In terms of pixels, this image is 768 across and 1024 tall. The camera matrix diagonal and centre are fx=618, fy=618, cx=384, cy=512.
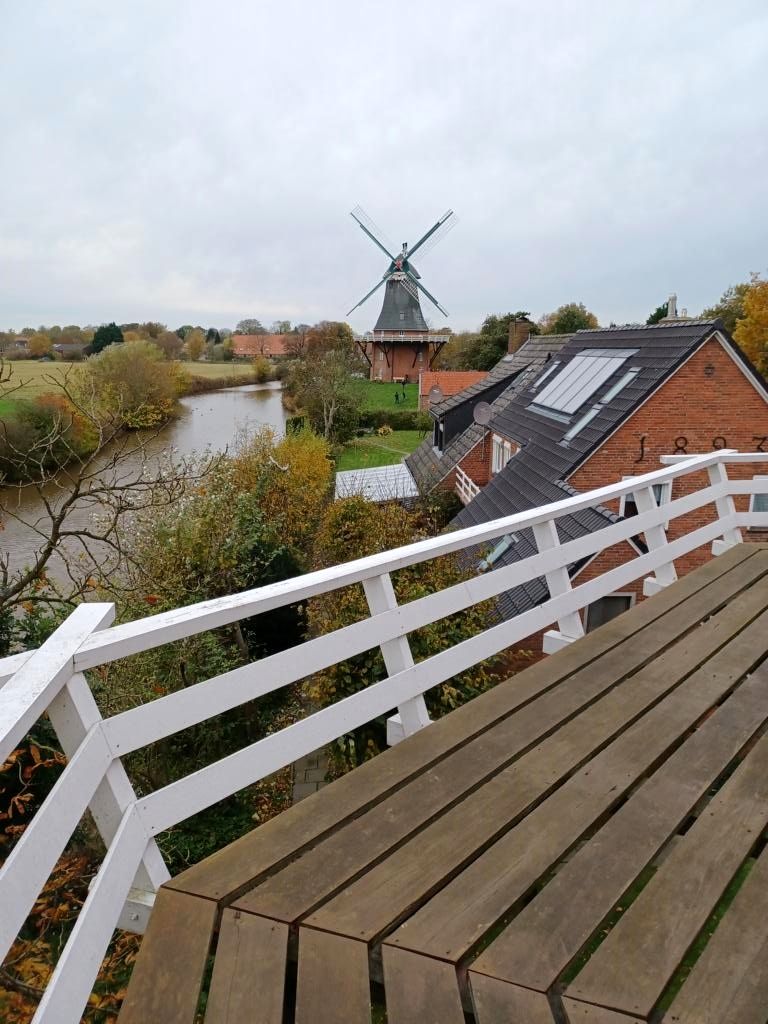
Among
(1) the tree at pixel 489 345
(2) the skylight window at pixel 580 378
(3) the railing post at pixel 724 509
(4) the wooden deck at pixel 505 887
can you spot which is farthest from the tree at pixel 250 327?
(4) the wooden deck at pixel 505 887

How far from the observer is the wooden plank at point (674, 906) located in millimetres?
1285

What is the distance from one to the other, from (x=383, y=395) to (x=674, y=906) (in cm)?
4964

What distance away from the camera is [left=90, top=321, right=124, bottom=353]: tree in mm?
39812

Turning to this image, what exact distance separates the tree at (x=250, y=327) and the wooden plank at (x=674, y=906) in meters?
85.1

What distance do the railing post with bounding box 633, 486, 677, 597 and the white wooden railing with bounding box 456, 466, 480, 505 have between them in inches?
545

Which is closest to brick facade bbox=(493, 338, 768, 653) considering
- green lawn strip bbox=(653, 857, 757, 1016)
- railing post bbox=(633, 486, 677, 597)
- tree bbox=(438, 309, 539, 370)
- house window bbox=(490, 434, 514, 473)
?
house window bbox=(490, 434, 514, 473)

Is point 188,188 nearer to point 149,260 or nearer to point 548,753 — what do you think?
point 149,260

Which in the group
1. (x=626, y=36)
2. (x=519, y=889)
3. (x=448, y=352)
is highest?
(x=626, y=36)

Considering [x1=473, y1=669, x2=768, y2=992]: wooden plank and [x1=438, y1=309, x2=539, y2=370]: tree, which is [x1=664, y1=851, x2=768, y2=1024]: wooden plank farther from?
[x1=438, y1=309, x2=539, y2=370]: tree

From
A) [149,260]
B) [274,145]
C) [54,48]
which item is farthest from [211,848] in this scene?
[149,260]

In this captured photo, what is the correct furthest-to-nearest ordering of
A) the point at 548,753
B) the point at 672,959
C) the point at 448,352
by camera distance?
1. the point at 448,352
2. the point at 548,753
3. the point at 672,959

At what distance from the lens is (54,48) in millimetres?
8930

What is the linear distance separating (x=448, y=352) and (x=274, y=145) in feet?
90.1

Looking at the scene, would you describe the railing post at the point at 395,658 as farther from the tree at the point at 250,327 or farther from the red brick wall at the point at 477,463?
the tree at the point at 250,327
